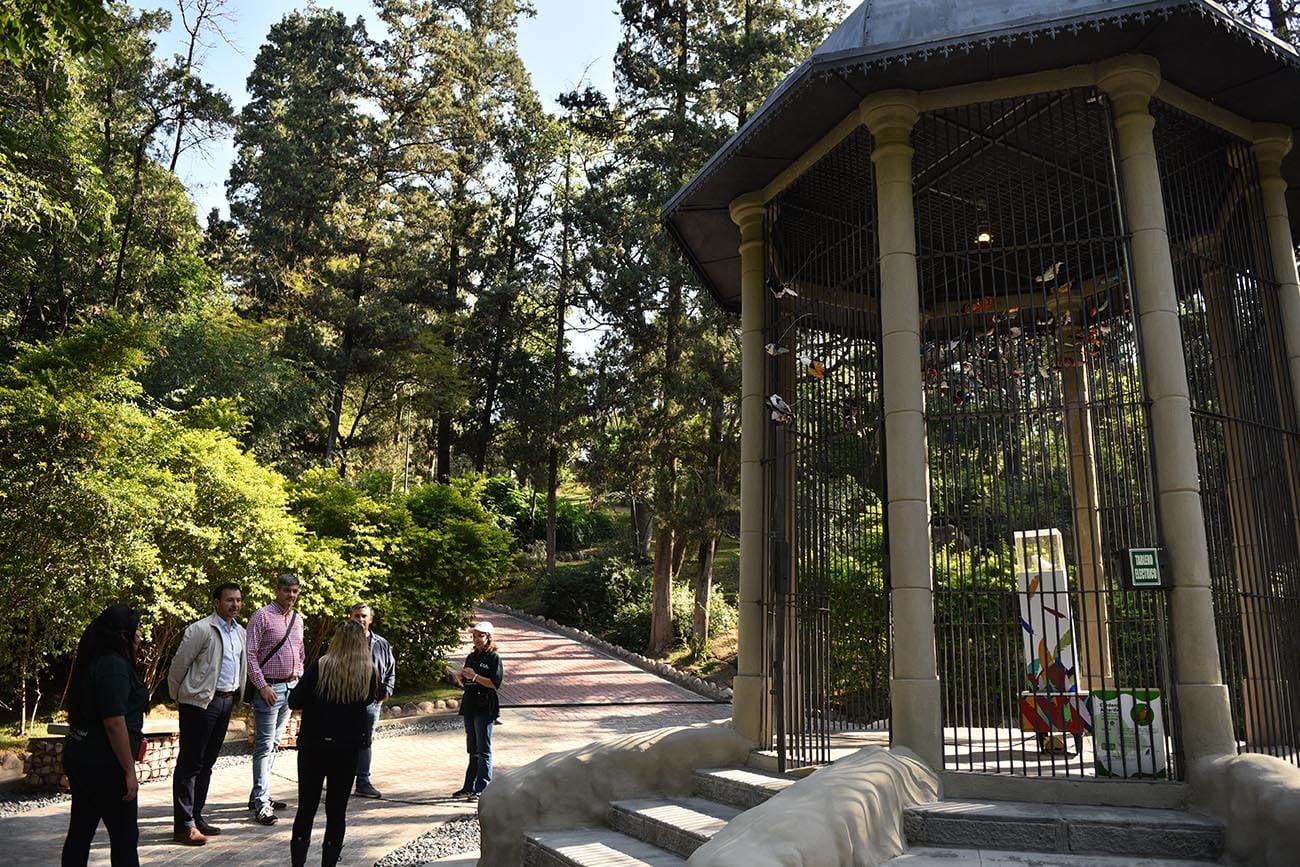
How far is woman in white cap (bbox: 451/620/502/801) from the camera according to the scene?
7.70m

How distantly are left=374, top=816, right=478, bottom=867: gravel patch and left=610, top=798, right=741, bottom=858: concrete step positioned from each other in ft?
4.13

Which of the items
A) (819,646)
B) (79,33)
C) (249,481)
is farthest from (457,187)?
(819,646)

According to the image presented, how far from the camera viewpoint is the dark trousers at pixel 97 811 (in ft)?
14.4

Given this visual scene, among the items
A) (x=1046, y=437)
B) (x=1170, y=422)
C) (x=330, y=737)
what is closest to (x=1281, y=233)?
(x=1046, y=437)

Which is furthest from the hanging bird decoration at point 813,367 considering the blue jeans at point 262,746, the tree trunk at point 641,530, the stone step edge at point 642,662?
the tree trunk at point 641,530

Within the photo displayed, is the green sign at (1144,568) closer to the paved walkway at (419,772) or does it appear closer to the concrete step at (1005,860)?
the concrete step at (1005,860)

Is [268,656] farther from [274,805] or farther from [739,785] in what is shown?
[739,785]

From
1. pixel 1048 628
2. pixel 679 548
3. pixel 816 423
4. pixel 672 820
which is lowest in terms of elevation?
pixel 672 820

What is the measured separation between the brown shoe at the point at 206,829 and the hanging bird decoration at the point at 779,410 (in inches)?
201

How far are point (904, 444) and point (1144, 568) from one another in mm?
1596

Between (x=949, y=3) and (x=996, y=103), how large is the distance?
90 cm

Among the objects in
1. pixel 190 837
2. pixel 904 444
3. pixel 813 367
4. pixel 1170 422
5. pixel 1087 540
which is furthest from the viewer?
pixel 1087 540

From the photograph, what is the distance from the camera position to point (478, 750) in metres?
7.89

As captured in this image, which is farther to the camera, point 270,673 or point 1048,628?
point 1048,628
